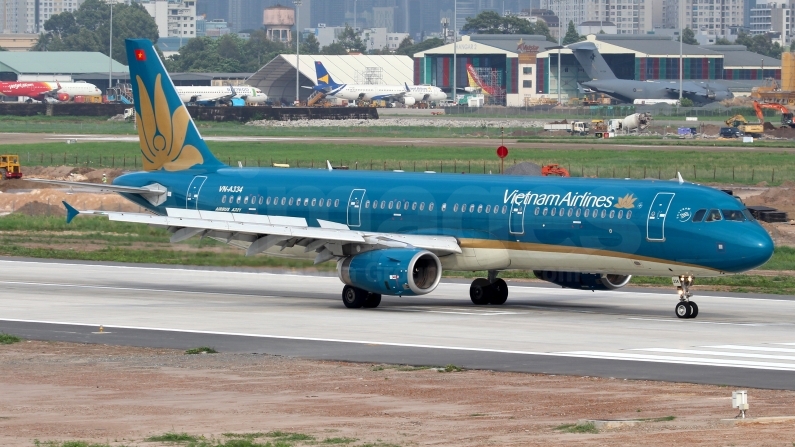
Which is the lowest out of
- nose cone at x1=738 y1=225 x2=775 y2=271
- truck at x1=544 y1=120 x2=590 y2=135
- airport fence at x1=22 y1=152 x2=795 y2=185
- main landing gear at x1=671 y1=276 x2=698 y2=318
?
main landing gear at x1=671 y1=276 x2=698 y2=318

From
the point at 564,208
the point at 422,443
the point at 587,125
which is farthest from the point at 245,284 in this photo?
the point at 587,125

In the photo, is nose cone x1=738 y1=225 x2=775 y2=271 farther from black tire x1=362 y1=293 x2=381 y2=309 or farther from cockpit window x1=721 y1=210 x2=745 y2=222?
black tire x1=362 y1=293 x2=381 y2=309

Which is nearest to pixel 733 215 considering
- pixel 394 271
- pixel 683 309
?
pixel 683 309

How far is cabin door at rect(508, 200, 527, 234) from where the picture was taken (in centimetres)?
4263

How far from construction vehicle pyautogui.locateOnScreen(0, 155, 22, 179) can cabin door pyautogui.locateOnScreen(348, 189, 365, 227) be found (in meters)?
58.4

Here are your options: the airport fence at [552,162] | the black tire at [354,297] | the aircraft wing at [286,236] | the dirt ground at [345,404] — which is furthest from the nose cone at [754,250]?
the airport fence at [552,162]

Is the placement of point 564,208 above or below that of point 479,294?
above

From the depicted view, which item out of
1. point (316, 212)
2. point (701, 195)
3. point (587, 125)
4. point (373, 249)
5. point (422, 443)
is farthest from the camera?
point (587, 125)

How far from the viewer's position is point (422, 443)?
21859mm

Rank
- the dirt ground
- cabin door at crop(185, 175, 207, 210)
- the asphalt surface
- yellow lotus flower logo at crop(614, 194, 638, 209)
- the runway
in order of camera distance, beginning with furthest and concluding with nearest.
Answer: the asphalt surface < cabin door at crop(185, 175, 207, 210) < yellow lotus flower logo at crop(614, 194, 638, 209) < the runway < the dirt ground

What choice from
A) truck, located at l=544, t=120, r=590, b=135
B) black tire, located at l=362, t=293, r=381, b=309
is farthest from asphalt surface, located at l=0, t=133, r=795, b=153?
black tire, located at l=362, t=293, r=381, b=309

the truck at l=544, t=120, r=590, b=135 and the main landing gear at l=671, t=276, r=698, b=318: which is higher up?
the truck at l=544, t=120, r=590, b=135

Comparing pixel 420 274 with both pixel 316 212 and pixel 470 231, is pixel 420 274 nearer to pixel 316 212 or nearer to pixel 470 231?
pixel 470 231

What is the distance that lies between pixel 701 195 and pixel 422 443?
69.0 feet
